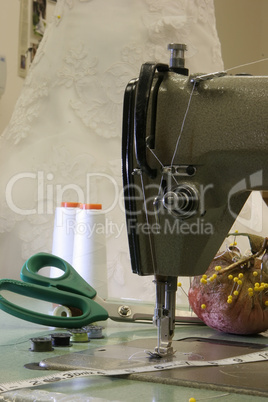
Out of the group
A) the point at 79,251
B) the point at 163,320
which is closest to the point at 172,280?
the point at 163,320

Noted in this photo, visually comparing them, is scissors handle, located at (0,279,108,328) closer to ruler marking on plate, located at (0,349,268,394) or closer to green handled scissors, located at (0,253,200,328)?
green handled scissors, located at (0,253,200,328)

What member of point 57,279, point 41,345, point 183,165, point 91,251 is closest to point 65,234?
point 91,251

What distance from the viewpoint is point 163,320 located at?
0.85 m

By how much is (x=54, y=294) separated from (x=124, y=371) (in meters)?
0.33

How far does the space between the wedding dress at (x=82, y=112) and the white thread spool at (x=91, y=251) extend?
1.04 feet

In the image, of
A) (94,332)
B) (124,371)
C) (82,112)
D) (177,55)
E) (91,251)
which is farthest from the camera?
(82,112)

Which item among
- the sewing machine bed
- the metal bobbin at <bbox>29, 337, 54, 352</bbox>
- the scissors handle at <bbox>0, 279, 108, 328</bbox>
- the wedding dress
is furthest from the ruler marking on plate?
the wedding dress

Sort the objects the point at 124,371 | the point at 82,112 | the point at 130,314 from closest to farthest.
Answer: the point at 124,371, the point at 130,314, the point at 82,112

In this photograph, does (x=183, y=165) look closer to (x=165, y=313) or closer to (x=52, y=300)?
(x=165, y=313)

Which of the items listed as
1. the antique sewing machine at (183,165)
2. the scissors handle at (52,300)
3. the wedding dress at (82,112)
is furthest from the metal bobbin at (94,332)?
the wedding dress at (82,112)

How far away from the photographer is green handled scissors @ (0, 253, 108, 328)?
1.00m

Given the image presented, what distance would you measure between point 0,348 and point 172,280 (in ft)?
0.83

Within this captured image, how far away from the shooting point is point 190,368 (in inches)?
31.6

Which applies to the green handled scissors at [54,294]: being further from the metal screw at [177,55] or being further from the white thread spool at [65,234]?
the metal screw at [177,55]
